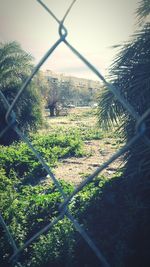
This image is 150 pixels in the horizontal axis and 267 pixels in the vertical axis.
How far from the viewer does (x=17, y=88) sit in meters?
12.6

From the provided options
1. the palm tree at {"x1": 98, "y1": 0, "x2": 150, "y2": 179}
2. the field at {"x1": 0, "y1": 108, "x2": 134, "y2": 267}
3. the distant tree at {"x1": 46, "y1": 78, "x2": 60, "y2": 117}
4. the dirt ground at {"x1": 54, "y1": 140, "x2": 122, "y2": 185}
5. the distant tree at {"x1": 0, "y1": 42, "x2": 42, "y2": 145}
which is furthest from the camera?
the distant tree at {"x1": 46, "y1": 78, "x2": 60, "y2": 117}

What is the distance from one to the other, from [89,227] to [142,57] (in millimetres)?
2391

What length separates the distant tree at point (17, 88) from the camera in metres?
12.4

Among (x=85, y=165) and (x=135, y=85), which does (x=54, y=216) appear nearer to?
(x=135, y=85)

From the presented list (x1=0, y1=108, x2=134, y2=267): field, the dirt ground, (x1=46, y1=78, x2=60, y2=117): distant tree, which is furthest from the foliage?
(x1=46, y1=78, x2=60, y2=117): distant tree

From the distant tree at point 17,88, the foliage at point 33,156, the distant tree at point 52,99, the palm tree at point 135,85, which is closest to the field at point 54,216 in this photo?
the foliage at point 33,156

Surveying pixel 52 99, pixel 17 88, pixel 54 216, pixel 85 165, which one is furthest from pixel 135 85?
pixel 52 99

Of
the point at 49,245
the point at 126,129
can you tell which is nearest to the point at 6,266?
the point at 49,245

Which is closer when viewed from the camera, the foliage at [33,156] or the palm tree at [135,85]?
the palm tree at [135,85]

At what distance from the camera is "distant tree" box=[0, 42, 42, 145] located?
12383 millimetres

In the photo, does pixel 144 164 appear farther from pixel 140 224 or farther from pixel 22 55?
pixel 22 55

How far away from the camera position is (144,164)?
368 cm

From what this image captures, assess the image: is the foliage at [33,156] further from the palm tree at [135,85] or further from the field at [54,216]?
the palm tree at [135,85]

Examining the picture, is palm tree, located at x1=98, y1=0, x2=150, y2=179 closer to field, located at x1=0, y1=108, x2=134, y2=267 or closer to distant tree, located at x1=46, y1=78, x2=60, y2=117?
field, located at x1=0, y1=108, x2=134, y2=267
